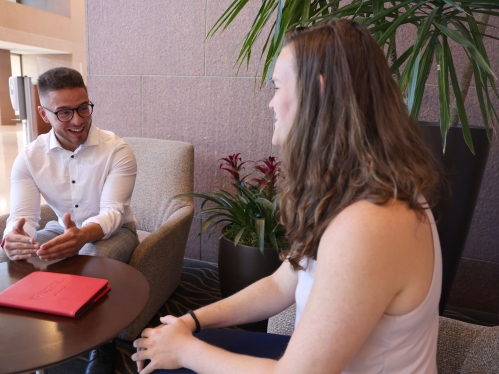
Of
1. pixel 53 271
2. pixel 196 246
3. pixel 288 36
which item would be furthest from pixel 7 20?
pixel 288 36

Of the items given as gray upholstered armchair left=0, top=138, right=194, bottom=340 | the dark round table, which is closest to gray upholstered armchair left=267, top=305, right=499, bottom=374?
the dark round table

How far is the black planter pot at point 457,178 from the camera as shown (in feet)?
5.46

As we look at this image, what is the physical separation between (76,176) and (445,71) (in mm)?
1705

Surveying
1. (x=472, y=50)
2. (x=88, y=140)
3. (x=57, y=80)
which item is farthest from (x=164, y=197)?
(x=472, y=50)

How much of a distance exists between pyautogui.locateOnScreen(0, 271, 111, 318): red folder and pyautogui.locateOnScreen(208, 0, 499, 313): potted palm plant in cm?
104

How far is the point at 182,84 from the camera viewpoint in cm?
288

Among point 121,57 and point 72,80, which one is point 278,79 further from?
point 121,57

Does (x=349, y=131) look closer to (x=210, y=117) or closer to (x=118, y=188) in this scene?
(x=118, y=188)

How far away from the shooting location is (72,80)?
6.17 ft

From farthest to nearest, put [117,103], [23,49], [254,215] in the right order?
[23,49]
[117,103]
[254,215]

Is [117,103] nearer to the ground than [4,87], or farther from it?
nearer to the ground

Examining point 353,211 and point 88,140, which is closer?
point 353,211

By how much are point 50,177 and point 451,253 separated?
1932mm

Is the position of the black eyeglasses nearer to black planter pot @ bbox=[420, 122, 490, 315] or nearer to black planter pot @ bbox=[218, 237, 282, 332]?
black planter pot @ bbox=[218, 237, 282, 332]
